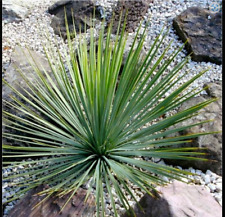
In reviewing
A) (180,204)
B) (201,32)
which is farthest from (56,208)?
(201,32)

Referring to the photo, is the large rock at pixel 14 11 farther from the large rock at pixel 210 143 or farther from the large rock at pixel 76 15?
the large rock at pixel 210 143

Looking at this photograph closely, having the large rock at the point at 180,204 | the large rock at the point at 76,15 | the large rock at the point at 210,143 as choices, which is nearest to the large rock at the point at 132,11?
the large rock at the point at 76,15

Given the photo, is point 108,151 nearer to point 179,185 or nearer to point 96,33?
point 179,185

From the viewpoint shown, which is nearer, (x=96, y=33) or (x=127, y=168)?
(x=127, y=168)

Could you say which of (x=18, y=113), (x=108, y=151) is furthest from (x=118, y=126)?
(x=18, y=113)

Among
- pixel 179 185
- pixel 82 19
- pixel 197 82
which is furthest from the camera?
pixel 82 19

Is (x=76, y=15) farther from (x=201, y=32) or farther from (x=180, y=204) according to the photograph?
(x=180, y=204)

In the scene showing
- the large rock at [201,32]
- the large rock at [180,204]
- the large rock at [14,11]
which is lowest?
the large rock at [180,204]
